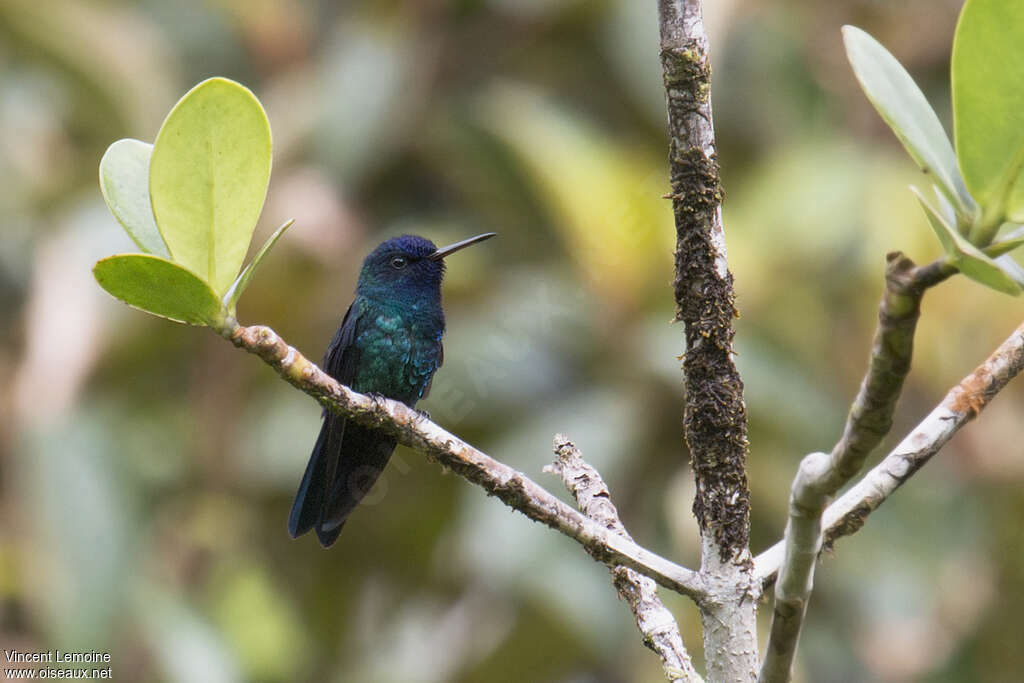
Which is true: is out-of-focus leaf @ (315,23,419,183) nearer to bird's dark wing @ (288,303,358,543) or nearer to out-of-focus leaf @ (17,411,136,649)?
out-of-focus leaf @ (17,411,136,649)

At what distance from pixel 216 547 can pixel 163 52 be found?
293 centimetres

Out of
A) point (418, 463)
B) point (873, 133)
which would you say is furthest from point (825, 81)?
point (418, 463)

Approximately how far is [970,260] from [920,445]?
45 centimetres

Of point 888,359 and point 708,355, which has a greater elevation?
point 708,355

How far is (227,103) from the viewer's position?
55.4 inches

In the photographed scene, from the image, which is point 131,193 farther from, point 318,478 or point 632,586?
point 318,478

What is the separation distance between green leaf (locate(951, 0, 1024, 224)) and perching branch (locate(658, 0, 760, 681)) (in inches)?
14.0

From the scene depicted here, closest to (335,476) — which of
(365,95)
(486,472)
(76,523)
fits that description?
(76,523)

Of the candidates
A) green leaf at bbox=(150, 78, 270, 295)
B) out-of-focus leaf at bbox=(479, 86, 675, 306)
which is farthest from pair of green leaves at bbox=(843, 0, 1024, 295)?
out-of-focus leaf at bbox=(479, 86, 675, 306)

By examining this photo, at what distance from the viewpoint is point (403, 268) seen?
4316 mm

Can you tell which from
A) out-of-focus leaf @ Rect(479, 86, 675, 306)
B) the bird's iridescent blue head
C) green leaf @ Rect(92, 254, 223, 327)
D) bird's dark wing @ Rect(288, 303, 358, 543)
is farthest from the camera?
out-of-focus leaf @ Rect(479, 86, 675, 306)

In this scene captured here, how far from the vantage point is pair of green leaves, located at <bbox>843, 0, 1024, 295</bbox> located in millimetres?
1197

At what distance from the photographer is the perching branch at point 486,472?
144 centimetres

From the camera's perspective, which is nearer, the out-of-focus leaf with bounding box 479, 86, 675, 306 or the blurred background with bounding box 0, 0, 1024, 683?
the blurred background with bounding box 0, 0, 1024, 683
